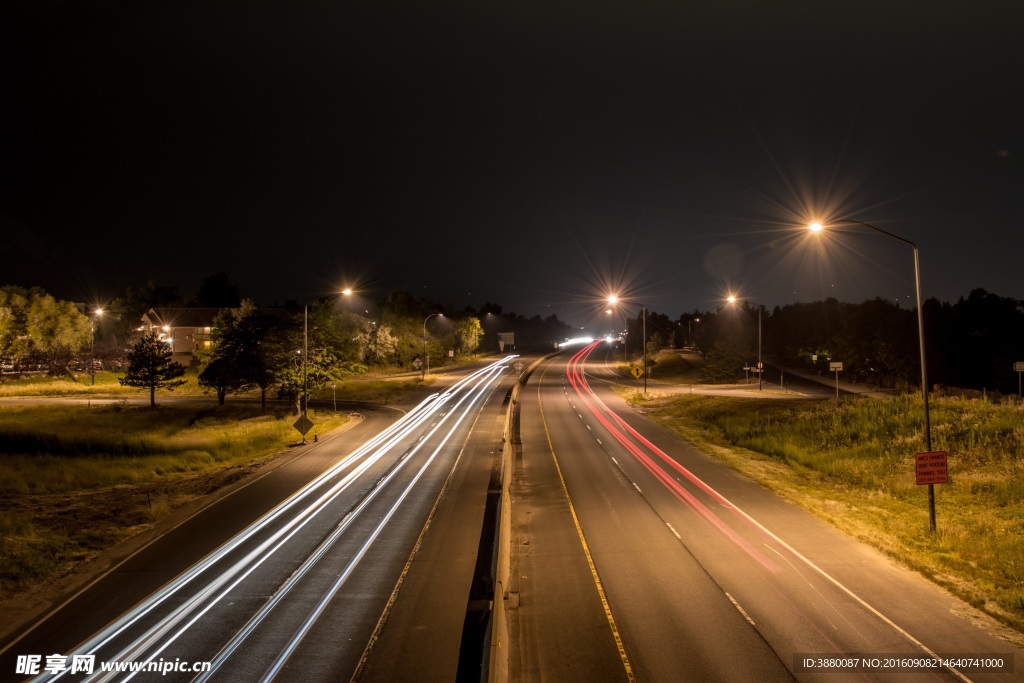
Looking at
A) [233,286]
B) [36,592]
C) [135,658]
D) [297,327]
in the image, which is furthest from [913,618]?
[233,286]

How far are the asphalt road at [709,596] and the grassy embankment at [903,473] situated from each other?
3.78 feet

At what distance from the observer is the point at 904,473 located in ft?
79.7

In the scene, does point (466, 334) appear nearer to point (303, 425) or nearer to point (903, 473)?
point (303, 425)

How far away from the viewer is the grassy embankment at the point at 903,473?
48.1 feet

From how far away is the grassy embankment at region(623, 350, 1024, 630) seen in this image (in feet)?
48.1

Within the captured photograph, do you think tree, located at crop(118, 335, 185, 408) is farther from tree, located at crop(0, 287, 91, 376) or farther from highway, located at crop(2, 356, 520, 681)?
highway, located at crop(2, 356, 520, 681)

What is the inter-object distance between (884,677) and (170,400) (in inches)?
2515

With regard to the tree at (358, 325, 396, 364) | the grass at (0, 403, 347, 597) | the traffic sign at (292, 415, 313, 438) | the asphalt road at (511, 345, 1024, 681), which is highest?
the tree at (358, 325, 396, 364)

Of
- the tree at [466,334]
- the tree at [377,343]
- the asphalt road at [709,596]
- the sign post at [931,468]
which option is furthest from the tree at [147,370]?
the tree at [466,334]

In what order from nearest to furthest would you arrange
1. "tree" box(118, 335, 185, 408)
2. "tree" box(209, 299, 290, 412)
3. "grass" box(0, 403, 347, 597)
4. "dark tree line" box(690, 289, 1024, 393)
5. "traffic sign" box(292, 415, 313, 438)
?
1. "grass" box(0, 403, 347, 597)
2. "traffic sign" box(292, 415, 313, 438)
3. "tree" box(209, 299, 290, 412)
4. "tree" box(118, 335, 185, 408)
5. "dark tree line" box(690, 289, 1024, 393)

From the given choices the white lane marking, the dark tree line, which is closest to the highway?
the white lane marking

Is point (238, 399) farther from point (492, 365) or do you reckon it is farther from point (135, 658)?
point (135, 658)

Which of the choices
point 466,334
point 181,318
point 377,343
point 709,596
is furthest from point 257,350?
point 181,318

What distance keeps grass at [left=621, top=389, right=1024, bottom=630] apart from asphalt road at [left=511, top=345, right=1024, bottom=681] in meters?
1.10
